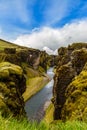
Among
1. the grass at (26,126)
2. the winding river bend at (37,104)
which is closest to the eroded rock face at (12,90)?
the grass at (26,126)

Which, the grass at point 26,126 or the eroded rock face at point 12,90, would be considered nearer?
the grass at point 26,126

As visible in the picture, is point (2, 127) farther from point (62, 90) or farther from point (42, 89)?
point (42, 89)

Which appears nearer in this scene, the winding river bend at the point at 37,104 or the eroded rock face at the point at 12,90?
the eroded rock face at the point at 12,90

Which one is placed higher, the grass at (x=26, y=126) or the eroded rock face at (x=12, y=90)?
the grass at (x=26, y=126)

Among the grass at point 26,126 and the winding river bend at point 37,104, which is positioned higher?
the grass at point 26,126

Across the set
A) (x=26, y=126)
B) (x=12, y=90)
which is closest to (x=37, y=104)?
(x=12, y=90)

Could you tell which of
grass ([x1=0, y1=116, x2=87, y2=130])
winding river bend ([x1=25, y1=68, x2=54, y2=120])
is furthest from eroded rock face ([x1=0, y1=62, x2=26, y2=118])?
winding river bend ([x1=25, y1=68, x2=54, y2=120])

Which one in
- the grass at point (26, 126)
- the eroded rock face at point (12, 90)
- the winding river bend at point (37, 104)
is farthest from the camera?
the winding river bend at point (37, 104)

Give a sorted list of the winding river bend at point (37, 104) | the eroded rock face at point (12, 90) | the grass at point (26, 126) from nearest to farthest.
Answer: the grass at point (26, 126) → the eroded rock face at point (12, 90) → the winding river bend at point (37, 104)

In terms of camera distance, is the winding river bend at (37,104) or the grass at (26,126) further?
the winding river bend at (37,104)

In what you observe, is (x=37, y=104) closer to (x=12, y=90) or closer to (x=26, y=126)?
(x=12, y=90)

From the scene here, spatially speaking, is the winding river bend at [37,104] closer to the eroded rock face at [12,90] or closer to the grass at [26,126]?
the eroded rock face at [12,90]

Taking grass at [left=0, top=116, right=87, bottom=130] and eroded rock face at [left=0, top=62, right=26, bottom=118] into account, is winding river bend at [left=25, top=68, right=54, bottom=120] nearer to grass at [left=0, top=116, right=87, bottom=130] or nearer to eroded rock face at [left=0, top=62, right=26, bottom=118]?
eroded rock face at [left=0, top=62, right=26, bottom=118]

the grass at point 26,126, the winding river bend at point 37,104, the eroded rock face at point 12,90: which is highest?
the grass at point 26,126
